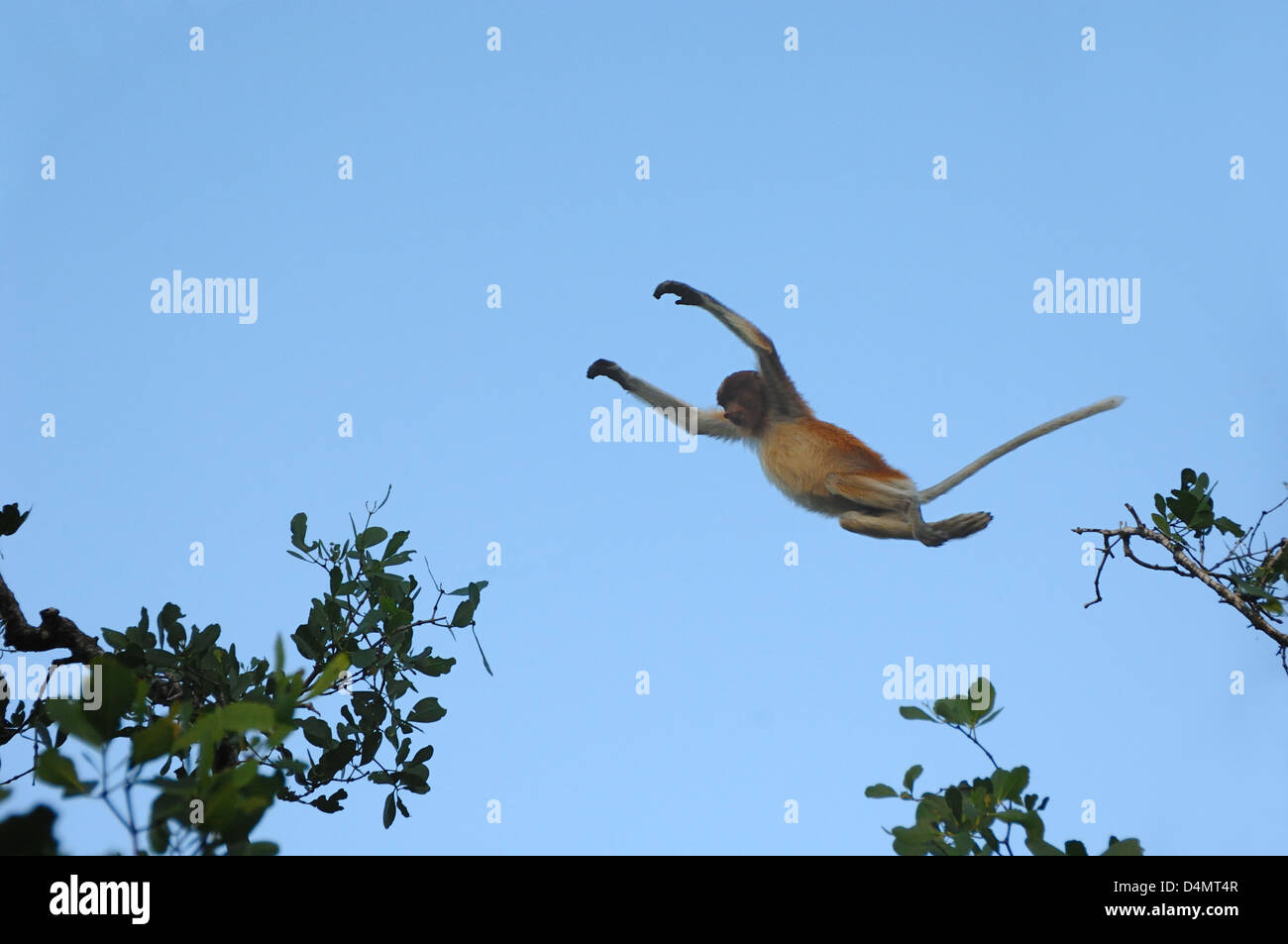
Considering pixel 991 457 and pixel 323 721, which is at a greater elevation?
pixel 991 457

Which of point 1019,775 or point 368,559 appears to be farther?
point 368,559

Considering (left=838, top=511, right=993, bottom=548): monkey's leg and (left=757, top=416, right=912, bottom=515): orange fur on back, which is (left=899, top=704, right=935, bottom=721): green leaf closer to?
(left=838, top=511, right=993, bottom=548): monkey's leg

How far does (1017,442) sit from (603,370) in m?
2.03

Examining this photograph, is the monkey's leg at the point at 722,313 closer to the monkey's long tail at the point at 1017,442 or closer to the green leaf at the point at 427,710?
the monkey's long tail at the point at 1017,442

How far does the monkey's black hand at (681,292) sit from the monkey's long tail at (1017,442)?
128 cm

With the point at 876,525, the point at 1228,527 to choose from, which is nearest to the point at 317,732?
the point at 876,525

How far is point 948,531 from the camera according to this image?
177 inches

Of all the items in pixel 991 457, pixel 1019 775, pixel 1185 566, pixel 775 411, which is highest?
pixel 775 411

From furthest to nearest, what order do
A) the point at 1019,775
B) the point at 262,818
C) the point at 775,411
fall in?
1. the point at 775,411
2. the point at 1019,775
3. the point at 262,818

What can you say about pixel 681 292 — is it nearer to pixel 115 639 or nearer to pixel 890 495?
pixel 890 495

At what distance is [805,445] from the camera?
5.23m
